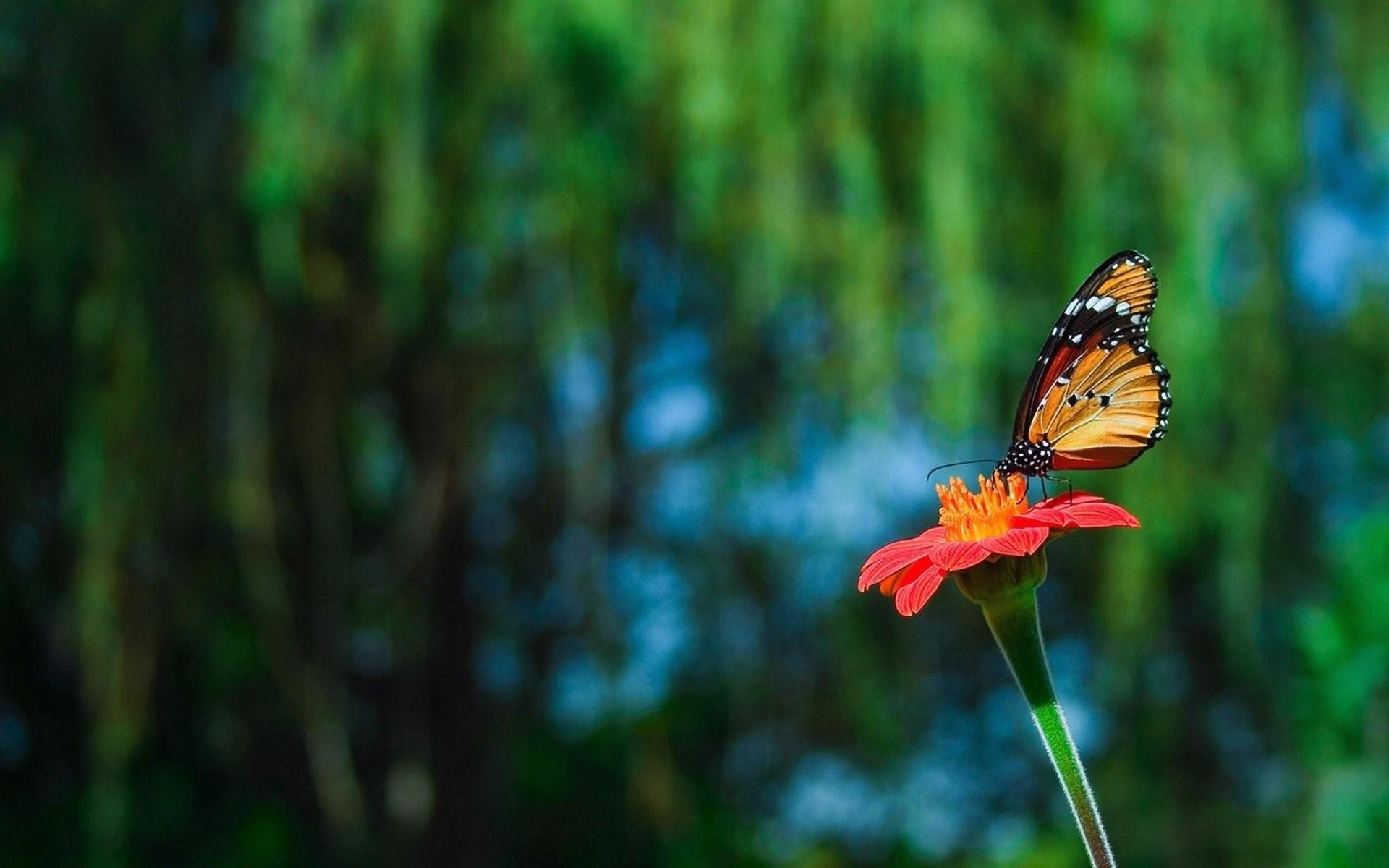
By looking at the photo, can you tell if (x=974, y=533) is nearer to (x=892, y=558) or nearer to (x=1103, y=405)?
(x=892, y=558)

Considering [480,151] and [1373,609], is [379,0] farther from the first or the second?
[1373,609]

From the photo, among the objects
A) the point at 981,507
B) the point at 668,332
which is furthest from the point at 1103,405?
the point at 668,332

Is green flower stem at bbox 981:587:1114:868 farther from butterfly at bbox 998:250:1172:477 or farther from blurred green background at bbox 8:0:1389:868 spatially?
blurred green background at bbox 8:0:1389:868

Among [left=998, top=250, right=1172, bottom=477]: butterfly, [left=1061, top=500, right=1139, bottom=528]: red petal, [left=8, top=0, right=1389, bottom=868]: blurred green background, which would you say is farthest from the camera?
[left=8, top=0, right=1389, bottom=868]: blurred green background

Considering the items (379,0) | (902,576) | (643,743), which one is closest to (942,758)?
(643,743)

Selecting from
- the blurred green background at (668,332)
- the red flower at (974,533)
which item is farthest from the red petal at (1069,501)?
the blurred green background at (668,332)

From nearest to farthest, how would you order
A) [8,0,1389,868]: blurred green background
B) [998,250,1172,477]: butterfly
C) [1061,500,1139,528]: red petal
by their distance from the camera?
[1061,500,1139,528]: red petal
[998,250,1172,477]: butterfly
[8,0,1389,868]: blurred green background

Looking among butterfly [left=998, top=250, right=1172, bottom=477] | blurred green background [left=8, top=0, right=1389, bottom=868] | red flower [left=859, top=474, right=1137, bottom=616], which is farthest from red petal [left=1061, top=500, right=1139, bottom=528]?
blurred green background [left=8, top=0, right=1389, bottom=868]
